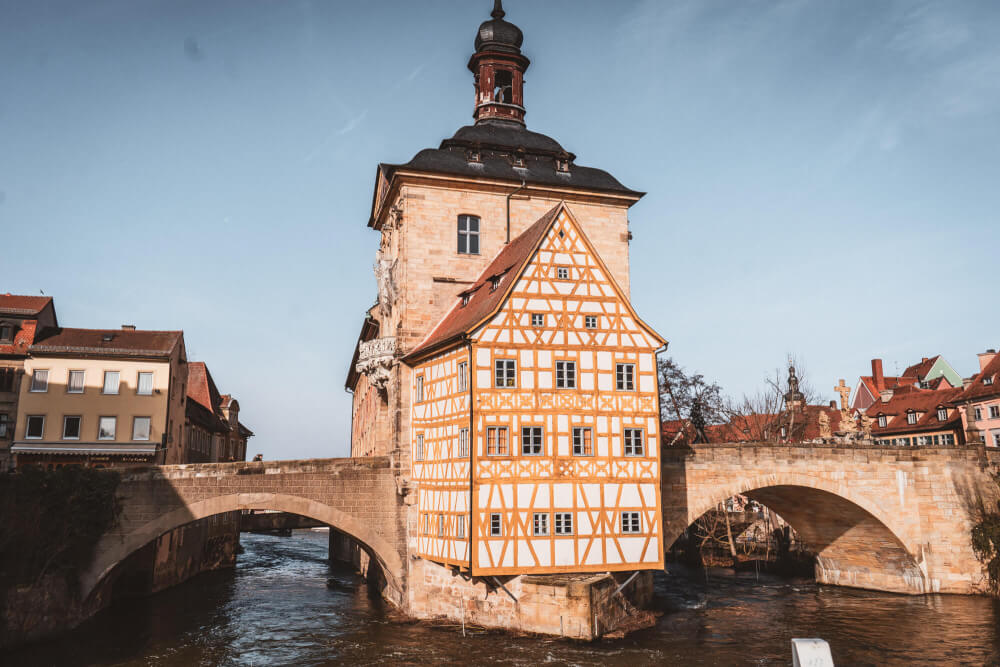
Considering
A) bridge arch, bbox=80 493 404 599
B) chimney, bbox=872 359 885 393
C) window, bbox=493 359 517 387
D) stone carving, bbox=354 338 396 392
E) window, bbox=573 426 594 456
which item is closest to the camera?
window, bbox=493 359 517 387

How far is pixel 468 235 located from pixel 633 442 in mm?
9894

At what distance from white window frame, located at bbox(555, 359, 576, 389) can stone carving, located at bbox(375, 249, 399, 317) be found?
27.9 ft

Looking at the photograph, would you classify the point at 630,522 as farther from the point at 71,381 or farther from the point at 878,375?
the point at 878,375

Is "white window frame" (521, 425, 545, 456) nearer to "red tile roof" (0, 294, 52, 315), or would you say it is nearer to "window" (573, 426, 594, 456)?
"window" (573, 426, 594, 456)

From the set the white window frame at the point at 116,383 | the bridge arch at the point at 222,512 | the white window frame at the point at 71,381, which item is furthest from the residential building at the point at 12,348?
the bridge arch at the point at 222,512

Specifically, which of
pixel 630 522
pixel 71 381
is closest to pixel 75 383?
pixel 71 381

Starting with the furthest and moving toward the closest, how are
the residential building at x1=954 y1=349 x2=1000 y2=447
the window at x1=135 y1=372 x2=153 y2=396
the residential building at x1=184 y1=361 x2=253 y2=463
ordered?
the residential building at x1=954 y1=349 x2=1000 y2=447 < the residential building at x1=184 y1=361 x2=253 y2=463 < the window at x1=135 y1=372 x2=153 y2=396

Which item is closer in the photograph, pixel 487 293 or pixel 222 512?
pixel 222 512

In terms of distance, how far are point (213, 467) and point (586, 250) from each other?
12.9 m

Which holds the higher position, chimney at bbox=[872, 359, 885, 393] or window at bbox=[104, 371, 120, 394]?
chimney at bbox=[872, 359, 885, 393]

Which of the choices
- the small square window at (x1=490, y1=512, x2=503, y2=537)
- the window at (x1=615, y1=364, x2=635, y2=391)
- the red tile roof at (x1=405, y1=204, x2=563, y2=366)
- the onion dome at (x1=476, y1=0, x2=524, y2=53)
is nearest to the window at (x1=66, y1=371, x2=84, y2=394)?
the red tile roof at (x1=405, y1=204, x2=563, y2=366)

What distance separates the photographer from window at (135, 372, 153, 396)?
31.4 m

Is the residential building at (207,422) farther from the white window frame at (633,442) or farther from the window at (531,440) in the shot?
the white window frame at (633,442)

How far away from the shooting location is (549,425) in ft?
69.7
